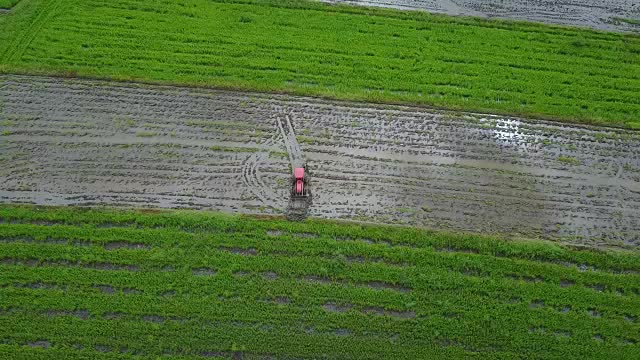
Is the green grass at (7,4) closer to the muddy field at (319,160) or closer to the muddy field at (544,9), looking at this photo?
the muddy field at (319,160)

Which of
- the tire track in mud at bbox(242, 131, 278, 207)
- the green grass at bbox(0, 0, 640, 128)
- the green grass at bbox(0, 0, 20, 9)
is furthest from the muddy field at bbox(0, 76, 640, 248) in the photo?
the green grass at bbox(0, 0, 20, 9)

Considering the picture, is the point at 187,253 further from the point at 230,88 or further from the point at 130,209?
the point at 230,88

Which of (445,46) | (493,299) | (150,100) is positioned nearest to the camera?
(493,299)

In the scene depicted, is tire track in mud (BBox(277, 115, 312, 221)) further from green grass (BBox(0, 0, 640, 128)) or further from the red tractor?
green grass (BBox(0, 0, 640, 128))

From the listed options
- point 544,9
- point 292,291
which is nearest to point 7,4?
point 292,291

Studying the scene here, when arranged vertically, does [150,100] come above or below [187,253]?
above

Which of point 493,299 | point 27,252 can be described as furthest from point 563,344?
point 27,252
